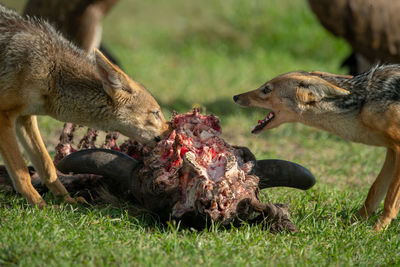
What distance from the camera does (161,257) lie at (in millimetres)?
3570

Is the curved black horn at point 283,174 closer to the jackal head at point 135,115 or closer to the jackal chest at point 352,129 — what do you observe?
the jackal chest at point 352,129

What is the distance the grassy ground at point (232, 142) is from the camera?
3729mm

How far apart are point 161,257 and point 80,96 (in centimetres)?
189

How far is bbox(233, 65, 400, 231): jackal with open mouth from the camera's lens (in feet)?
15.6

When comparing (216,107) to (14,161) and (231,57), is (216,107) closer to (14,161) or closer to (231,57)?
(231,57)

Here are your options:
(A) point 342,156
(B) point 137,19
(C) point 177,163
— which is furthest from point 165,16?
(C) point 177,163

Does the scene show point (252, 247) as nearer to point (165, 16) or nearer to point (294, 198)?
point (294, 198)

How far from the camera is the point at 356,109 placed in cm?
496

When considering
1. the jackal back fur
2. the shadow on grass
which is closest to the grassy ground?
the shadow on grass

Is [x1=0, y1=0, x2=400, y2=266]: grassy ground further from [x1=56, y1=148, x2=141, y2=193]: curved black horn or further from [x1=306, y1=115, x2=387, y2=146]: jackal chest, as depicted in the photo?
[x1=306, y1=115, x2=387, y2=146]: jackal chest

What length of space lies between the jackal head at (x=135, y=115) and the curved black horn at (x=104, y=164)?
0.45m

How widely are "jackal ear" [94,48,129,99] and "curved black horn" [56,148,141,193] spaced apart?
0.58m

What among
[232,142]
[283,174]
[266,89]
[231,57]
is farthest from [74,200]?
[231,57]

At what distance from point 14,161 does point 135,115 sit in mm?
1082
